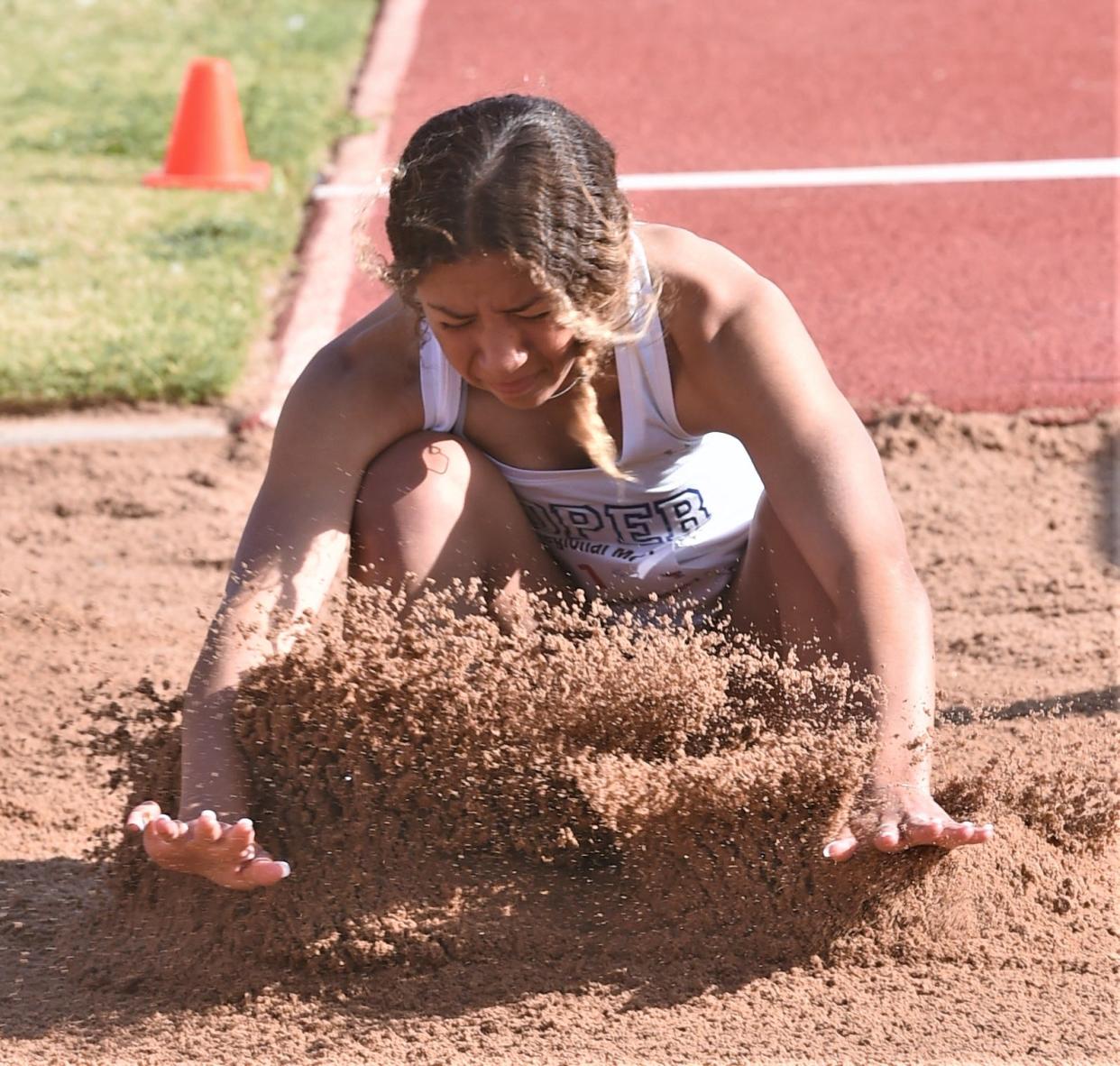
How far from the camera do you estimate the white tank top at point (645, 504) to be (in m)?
2.68

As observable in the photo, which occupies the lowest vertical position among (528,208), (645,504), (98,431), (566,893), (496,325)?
(98,431)

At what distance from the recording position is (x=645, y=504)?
9.16ft

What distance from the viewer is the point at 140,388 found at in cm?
466

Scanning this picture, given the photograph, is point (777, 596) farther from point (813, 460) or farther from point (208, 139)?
point (208, 139)

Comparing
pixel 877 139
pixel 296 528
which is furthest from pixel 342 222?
pixel 296 528

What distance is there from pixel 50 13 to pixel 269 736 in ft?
22.8

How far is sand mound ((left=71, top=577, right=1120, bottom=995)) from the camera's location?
2412mm

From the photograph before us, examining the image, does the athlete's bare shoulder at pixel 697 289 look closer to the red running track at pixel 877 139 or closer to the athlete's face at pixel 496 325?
the athlete's face at pixel 496 325

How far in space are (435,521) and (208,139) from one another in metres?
3.86

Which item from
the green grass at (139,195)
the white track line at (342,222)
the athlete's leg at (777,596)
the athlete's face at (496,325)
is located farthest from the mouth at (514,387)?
the green grass at (139,195)

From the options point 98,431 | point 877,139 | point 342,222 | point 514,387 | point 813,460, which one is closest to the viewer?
point 514,387

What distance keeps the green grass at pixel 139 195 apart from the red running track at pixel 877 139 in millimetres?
396

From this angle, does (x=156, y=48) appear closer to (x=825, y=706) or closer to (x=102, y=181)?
(x=102, y=181)

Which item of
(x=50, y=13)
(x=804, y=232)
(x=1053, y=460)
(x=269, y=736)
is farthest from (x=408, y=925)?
(x=50, y=13)
